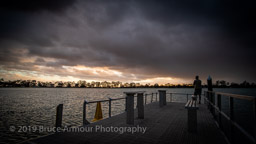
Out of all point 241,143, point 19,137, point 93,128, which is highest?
point 93,128

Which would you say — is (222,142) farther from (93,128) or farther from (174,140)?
(93,128)

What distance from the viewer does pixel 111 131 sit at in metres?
4.84

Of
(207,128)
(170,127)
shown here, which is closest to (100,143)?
(170,127)

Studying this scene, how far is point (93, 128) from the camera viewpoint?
5188 millimetres

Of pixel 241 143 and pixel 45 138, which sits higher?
pixel 45 138

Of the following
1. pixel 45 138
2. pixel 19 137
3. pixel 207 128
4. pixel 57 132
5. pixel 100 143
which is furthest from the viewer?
pixel 19 137

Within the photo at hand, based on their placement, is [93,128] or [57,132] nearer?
[57,132]

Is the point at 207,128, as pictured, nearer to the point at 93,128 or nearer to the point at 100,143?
the point at 100,143

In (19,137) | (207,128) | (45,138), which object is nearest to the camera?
(45,138)

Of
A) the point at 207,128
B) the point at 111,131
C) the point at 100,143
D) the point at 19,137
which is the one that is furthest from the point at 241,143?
the point at 19,137

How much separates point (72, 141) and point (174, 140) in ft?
9.88

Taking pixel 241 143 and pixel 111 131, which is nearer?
pixel 111 131

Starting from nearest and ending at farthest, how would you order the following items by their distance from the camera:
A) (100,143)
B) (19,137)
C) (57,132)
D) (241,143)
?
(100,143), (57,132), (241,143), (19,137)

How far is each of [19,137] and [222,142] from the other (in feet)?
38.2
